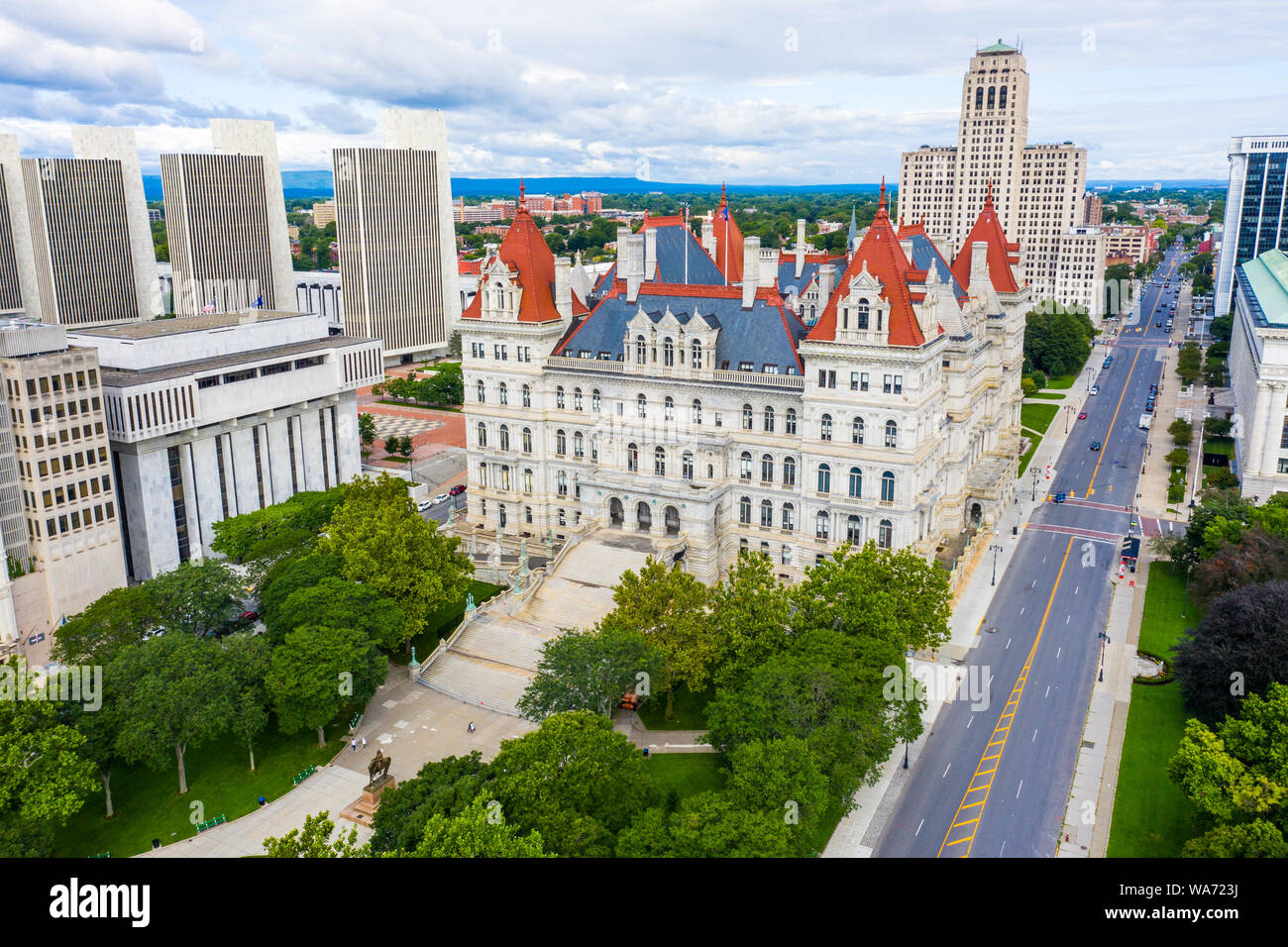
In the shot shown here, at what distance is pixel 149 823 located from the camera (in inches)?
2258

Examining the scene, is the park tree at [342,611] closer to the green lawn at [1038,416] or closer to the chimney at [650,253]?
the chimney at [650,253]

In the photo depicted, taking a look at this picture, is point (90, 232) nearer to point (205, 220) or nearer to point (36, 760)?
point (205, 220)

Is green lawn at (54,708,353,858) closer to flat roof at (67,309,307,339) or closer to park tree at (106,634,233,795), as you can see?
park tree at (106,634,233,795)

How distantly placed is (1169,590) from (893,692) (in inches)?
1702

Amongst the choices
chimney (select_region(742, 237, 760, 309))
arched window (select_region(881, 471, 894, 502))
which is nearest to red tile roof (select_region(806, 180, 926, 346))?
chimney (select_region(742, 237, 760, 309))

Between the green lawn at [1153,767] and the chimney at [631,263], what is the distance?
54.0 metres

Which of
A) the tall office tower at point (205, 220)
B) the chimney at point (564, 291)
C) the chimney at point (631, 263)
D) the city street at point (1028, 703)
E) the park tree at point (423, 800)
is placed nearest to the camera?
the park tree at point (423, 800)

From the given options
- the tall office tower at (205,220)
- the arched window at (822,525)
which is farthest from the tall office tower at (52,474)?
the tall office tower at (205,220)

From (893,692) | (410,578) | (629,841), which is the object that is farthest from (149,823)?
(893,692)

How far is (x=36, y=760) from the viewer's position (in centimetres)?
5066

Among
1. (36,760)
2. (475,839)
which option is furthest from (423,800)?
(36,760)

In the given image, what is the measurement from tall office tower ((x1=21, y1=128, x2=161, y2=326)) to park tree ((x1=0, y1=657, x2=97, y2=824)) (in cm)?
15563

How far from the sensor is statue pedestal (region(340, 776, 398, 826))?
5681 centimetres

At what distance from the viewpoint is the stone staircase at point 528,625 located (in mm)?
73000
